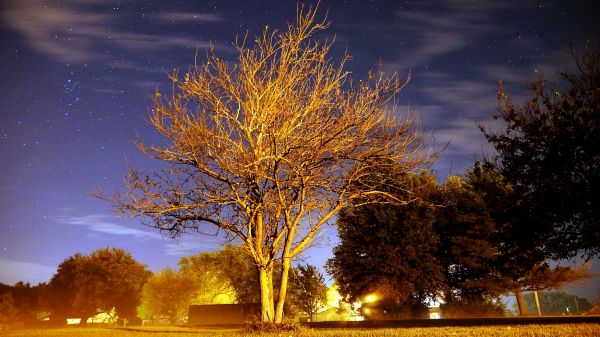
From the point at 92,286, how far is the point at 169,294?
14361mm

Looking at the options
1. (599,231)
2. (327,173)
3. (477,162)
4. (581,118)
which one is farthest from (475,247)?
(327,173)

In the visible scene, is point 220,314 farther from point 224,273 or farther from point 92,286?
point 92,286

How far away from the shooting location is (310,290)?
1725 inches

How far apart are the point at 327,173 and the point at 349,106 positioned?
9.88 feet

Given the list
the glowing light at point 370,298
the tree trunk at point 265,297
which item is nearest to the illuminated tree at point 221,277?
the glowing light at point 370,298

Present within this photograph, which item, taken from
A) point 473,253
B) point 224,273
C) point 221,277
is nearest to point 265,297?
point 473,253

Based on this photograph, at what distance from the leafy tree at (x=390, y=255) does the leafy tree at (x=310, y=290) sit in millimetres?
9114

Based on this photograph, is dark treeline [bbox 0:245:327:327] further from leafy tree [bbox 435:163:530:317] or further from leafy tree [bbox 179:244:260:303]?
leafy tree [bbox 435:163:530:317]

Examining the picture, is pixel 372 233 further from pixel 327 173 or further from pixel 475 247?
pixel 327 173

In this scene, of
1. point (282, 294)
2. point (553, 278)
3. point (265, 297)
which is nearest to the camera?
point (265, 297)

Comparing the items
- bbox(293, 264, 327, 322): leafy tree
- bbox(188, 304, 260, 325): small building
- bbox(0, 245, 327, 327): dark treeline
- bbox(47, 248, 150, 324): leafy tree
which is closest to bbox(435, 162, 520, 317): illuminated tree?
bbox(293, 264, 327, 322): leafy tree

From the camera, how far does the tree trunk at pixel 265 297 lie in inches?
547

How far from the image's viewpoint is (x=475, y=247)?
31.8 metres

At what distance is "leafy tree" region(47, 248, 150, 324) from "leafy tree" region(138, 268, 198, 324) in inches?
231
